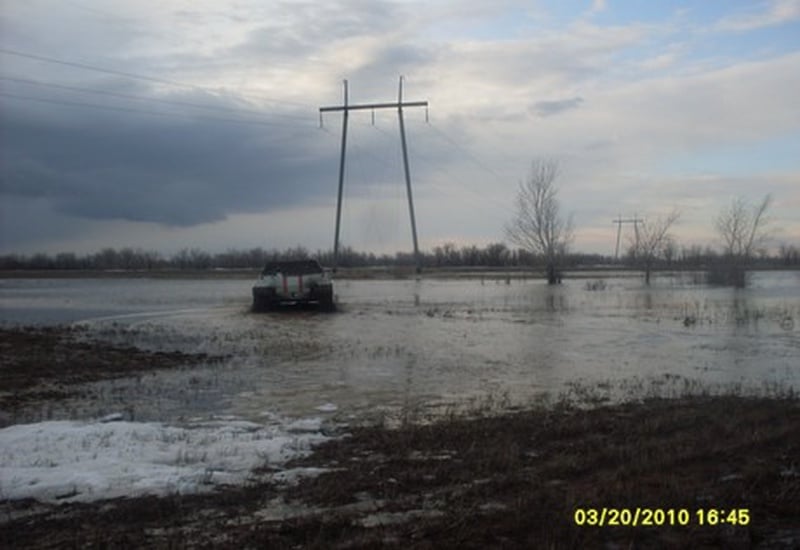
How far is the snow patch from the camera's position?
5871 mm

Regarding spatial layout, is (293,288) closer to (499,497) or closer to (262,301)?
(262,301)

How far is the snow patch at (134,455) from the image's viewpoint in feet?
19.3

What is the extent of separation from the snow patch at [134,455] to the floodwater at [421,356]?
1.04 m

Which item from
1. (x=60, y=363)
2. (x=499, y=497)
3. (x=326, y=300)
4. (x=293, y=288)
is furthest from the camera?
(x=326, y=300)

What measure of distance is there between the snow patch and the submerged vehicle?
21.4 m

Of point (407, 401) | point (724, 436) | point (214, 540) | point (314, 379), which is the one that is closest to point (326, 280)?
point (314, 379)

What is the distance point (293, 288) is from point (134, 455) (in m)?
23.6

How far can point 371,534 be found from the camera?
15.1 feet

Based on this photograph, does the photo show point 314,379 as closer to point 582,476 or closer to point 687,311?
point 582,476

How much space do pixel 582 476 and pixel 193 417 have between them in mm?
5166

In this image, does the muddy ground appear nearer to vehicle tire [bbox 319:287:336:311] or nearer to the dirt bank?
the dirt bank
